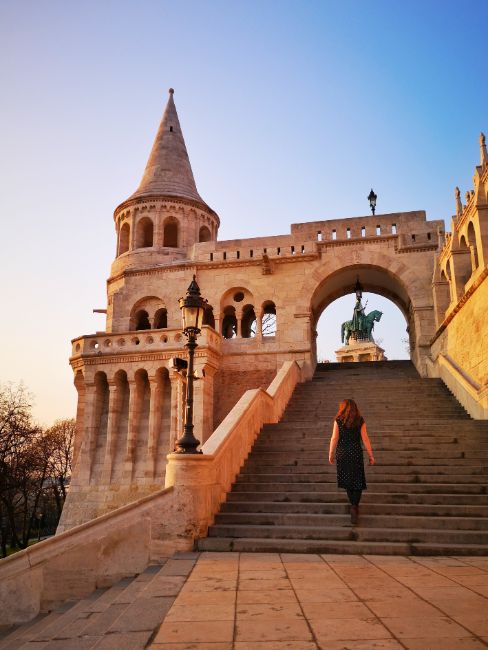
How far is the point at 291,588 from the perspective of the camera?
4586 millimetres

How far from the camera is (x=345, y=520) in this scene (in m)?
7.02

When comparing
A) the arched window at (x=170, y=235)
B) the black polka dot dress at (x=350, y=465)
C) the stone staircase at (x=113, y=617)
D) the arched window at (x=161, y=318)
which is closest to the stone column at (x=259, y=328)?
the arched window at (x=161, y=318)

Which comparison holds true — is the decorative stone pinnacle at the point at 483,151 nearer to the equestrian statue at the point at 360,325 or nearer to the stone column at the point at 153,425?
the stone column at the point at 153,425

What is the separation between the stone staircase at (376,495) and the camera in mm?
6414

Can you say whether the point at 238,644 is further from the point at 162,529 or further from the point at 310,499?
the point at 310,499

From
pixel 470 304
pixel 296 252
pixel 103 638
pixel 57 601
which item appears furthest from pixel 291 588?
pixel 296 252

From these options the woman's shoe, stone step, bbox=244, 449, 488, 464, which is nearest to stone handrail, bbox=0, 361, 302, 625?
stone step, bbox=244, 449, 488, 464

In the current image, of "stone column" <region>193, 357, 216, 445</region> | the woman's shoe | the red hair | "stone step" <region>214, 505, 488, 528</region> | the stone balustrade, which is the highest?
the stone balustrade

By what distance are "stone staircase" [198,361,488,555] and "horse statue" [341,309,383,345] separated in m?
23.9

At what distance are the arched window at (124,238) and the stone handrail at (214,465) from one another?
13972mm

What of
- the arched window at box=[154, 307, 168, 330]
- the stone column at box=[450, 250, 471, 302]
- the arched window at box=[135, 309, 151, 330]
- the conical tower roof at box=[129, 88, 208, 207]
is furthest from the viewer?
the conical tower roof at box=[129, 88, 208, 207]

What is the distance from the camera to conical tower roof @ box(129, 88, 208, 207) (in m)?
23.2

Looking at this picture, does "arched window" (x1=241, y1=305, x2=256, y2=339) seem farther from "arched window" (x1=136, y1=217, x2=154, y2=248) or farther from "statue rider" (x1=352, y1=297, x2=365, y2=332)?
"statue rider" (x1=352, y1=297, x2=365, y2=332)

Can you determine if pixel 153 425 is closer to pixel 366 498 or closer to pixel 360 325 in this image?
pixel 366 498
